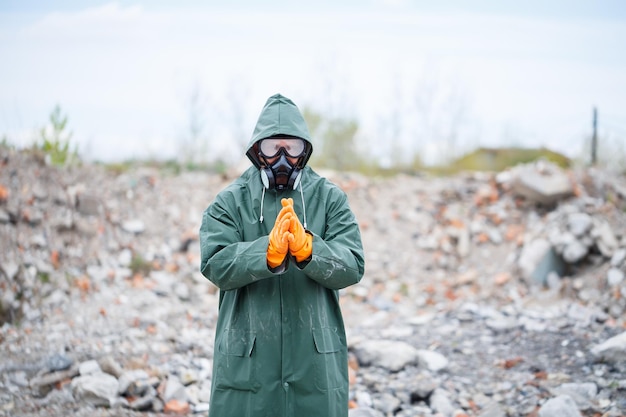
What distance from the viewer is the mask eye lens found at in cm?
291

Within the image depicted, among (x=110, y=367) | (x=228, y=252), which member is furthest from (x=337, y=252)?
(x=110, y=367)

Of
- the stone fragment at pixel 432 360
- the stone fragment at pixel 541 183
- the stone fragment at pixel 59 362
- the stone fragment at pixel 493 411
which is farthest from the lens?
the stone fragment at pixel 541 183

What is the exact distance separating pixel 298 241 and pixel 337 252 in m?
0.23

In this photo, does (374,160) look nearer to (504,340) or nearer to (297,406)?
(504,340)

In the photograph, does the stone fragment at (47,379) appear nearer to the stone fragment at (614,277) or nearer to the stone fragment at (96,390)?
the stone fragment at (96,390)

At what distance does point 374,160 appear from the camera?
11.7 metres

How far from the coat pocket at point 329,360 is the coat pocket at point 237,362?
0.95 feet

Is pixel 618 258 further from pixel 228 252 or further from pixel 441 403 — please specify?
pixel 228 252

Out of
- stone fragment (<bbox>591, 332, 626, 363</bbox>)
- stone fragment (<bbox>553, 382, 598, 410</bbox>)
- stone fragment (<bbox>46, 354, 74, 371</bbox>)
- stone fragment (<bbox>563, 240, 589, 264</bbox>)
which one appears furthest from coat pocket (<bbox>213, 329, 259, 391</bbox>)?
stone fragment (<bbox>563, 240, 589, 264</bbox>)

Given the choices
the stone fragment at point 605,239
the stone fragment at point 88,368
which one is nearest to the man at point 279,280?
the stone fragment at point 88,368

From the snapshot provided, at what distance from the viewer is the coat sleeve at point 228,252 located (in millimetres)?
2562

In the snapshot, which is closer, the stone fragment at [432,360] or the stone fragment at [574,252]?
the stone fragment at [432,360]

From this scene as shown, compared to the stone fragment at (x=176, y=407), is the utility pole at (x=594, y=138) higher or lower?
higher

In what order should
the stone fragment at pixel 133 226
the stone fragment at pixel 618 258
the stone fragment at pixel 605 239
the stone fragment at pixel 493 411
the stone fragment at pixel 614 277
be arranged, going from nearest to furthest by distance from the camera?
1. the stone fragment at pixel 493 411
2. the stone fragment at pixel 614 277
3. the stone fragment at pixel 618 258
4. the stone fragment at pixel 605 239
5. the stone fragment at pixel 133 226
